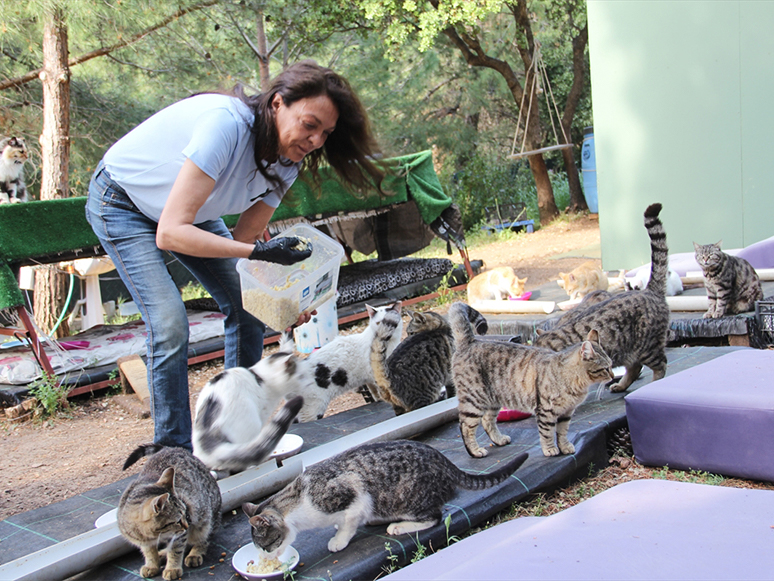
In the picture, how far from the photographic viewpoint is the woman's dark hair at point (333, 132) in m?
2.38

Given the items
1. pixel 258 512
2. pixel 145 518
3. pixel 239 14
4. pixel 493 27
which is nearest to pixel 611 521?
pixel 258 512

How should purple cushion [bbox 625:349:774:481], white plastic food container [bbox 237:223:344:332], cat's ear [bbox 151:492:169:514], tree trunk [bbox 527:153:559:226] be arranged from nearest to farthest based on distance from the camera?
cat's ear [bbox 151:492:169:514] < purple cushion [bbox 625:349:774:481] < white plastic food container [bbox 237:223:344:332] < tree trunk [bbox 527:153:559:226]

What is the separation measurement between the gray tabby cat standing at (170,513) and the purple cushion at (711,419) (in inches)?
71.5

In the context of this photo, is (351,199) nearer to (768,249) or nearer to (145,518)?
(768,249)

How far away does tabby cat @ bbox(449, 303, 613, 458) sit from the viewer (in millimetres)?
2621

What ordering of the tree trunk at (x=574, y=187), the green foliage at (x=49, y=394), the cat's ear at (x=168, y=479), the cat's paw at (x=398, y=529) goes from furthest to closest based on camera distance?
1. the tree trunk at (x=574, y=187)
2. the green foliage at (x=49, y=394)
3. the cat's paw at (x=398, y=529)
4. the cat's ear at (x=168, y=479)

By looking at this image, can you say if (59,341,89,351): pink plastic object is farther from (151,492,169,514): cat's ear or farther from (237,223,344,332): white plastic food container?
(151,492,169,514): cat's ear

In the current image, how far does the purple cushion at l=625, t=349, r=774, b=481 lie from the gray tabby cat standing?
5.96 feet

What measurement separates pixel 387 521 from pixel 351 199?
5.22 metres

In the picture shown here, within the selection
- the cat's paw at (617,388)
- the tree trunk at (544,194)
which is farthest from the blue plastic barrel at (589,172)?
the cat's paw at (617,388)

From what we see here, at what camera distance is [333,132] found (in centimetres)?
261

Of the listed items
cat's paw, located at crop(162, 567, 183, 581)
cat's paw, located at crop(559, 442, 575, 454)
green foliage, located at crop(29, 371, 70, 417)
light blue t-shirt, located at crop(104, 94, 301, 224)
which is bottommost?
green foliage, located at crop(29, 371, 70, 417)

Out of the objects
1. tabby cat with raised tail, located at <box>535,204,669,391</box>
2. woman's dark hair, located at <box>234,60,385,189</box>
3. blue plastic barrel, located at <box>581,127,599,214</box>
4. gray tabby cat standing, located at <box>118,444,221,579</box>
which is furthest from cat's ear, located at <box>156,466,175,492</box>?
blue plastic barrel, located at <box>581,127,599,214</box>

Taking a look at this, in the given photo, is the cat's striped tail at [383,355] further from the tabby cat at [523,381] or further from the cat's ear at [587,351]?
the cat's ear at [587,351]
